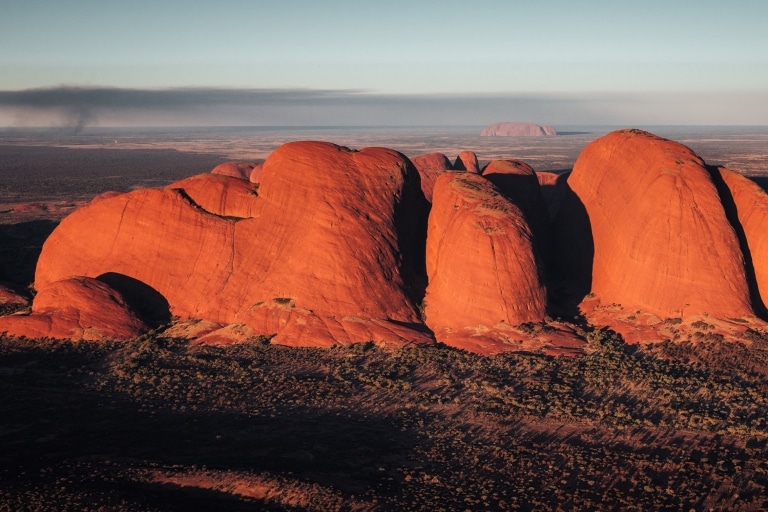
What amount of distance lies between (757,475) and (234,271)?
67.4 feet

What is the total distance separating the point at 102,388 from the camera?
2186 centimetres

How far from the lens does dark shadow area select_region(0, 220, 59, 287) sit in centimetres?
3600

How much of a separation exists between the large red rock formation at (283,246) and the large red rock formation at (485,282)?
1.43 m

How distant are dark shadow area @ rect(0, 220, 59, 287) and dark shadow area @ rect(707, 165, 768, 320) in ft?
113

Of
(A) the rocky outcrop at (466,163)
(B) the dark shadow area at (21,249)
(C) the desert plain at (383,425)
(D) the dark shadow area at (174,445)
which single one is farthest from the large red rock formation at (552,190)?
(B) the dark shadow area at (21,249)

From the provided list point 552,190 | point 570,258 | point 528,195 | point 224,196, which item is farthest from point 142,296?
point 552,190

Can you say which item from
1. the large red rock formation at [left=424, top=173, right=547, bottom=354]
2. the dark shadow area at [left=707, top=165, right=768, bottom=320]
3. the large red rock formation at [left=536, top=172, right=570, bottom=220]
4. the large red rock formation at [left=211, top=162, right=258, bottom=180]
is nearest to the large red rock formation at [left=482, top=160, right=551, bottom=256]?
the large red rock formation at [left=536, top=172, right=570, bottom=220]

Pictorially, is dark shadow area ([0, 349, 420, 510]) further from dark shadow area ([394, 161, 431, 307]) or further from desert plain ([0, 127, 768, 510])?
dark shadow area ([394, 161, 431, 307])

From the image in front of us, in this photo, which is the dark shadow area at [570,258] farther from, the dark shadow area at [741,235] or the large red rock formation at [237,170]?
the large red rock formation at [237,170]

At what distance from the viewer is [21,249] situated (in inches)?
1713

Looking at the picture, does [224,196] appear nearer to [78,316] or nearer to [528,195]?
[78,316]

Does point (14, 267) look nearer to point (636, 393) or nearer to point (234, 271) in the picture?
point (234, 271)

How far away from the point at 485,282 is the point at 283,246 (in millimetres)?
8810

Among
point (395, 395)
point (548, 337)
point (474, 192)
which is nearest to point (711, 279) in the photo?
point (548, 337)
